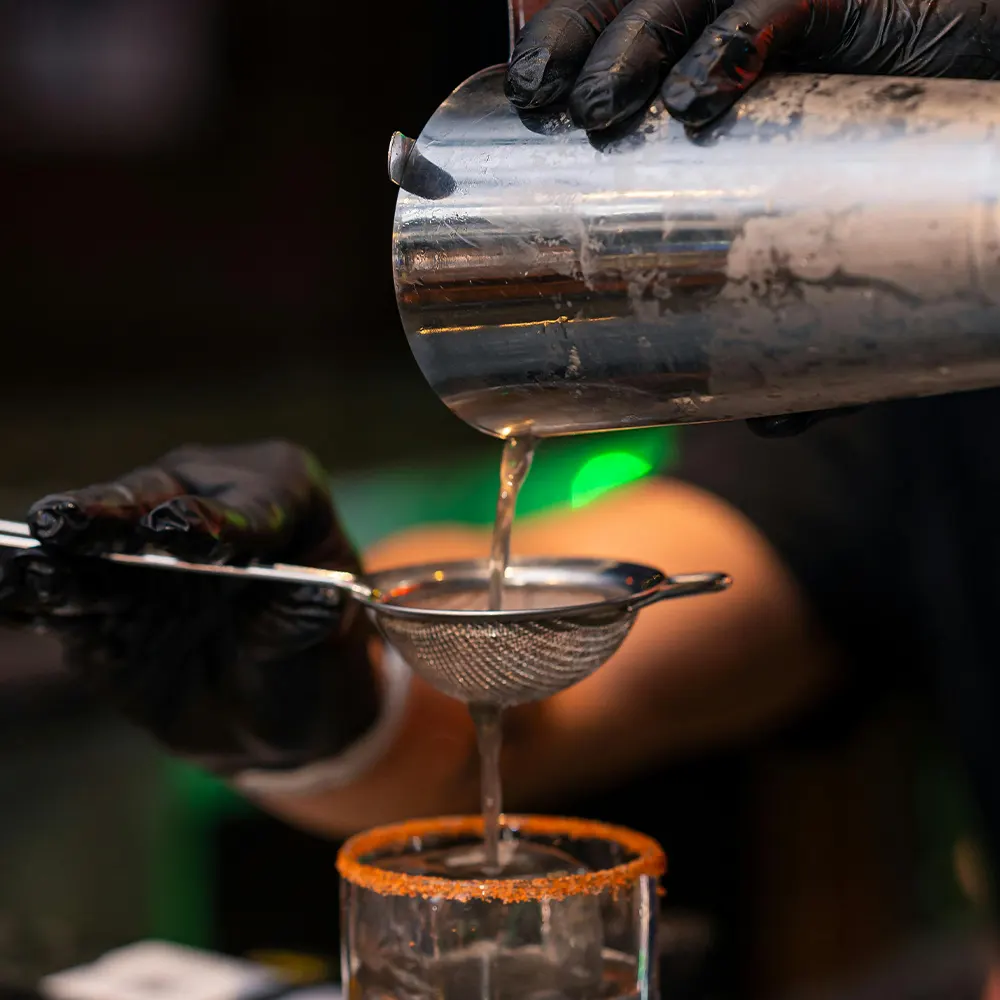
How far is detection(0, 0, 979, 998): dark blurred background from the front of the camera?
5.39 feet

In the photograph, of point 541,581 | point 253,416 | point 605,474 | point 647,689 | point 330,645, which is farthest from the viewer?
point 253,416

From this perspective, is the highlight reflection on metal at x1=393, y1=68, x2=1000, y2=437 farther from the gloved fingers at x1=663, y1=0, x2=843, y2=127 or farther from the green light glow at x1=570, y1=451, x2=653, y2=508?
the green light glow at x1=570, y1=451, x2=653, y2=508

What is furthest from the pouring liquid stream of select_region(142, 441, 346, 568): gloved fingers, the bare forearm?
Result: the bare forearm

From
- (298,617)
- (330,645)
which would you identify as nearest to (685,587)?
(298,617)

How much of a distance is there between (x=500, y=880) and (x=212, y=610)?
1.45 feet

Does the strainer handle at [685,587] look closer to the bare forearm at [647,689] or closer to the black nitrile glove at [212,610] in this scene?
the black nitrile glove at [212,610]

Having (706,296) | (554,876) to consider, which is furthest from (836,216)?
(554,876)

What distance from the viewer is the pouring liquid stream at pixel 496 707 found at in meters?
0.67

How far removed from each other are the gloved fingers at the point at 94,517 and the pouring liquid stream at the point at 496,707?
0.23m

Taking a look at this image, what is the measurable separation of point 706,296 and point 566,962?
12.7 inches

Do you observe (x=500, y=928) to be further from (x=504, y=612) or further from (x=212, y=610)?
(x=212, y=610)

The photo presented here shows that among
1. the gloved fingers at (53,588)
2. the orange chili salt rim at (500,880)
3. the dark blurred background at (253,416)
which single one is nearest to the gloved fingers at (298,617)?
the gloved fingers at (53,588)

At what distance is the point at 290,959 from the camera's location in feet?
3.71

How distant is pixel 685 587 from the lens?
707 millimetres
